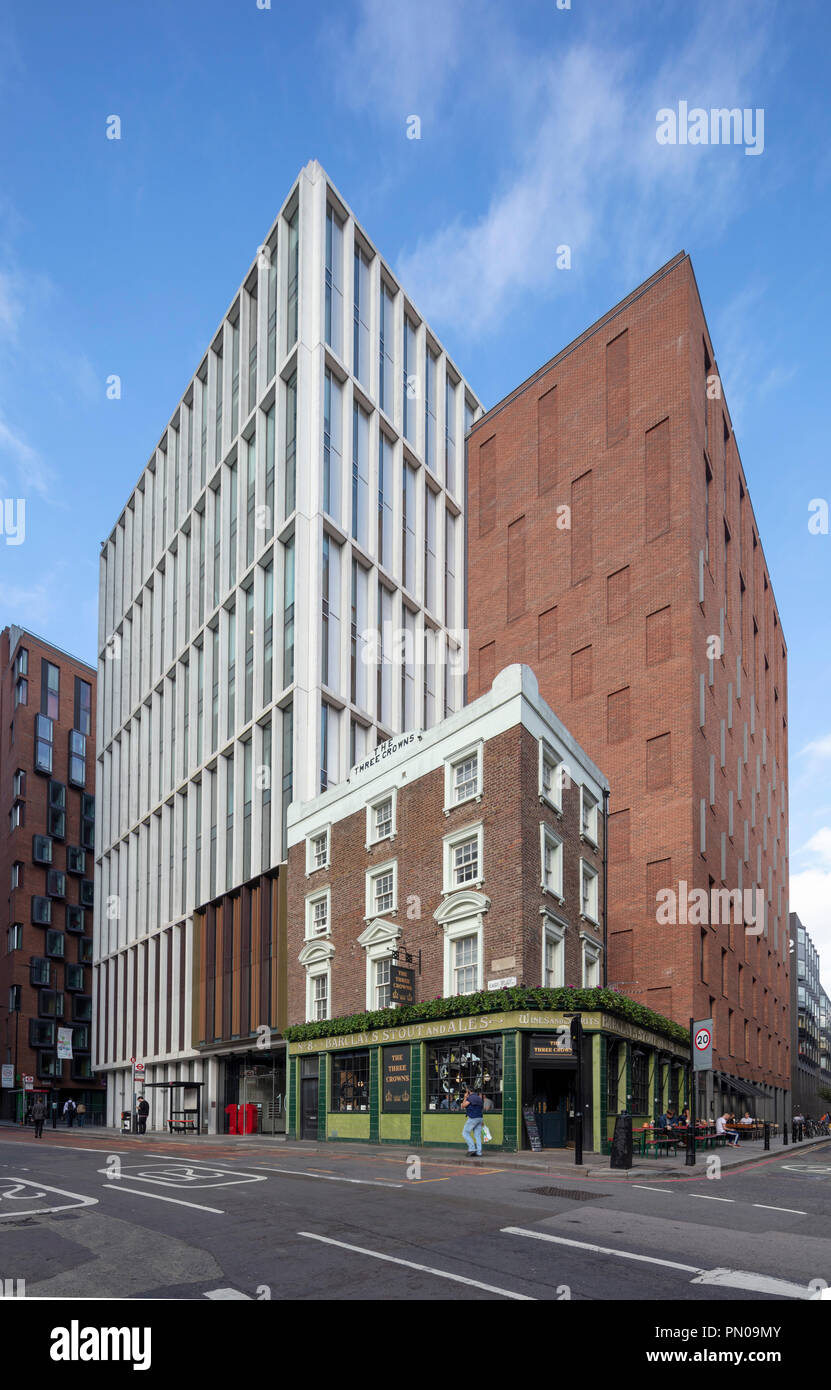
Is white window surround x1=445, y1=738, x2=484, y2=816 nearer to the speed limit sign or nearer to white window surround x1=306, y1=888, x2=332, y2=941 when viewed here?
the speed limit sign

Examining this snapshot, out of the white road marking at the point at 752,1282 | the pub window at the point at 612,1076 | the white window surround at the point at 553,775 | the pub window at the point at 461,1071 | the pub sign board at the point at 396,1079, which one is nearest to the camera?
the white road marking at the point at 752,1282

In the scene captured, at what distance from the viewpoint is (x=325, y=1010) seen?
38.0 meters

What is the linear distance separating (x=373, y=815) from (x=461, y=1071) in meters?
9.60

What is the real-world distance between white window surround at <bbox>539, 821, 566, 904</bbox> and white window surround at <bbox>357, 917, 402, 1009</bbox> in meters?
5.23

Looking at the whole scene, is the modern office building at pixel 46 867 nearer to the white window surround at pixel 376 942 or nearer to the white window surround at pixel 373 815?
the white window surround at pixel 376 942

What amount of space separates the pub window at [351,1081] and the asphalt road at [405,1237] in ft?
44.5

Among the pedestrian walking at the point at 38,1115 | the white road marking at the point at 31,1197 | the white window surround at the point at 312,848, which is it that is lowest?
the pedestrian walking at the point at 38,1115

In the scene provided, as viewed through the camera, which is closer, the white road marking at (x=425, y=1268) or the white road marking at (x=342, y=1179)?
the white road marking at (x=425, y=1268)

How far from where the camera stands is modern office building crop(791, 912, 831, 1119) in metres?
106

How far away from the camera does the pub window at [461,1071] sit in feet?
90.4

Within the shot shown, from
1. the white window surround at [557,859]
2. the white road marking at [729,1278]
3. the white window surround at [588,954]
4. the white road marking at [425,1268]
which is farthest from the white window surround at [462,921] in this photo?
the white road marking at [729,1278]

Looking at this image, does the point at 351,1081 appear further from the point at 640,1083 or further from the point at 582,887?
the point at 582,887

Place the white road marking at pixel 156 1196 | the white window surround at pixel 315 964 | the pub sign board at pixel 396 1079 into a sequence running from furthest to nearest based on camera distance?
the white window surround at pixel 315 964 < the pub sign board at pixel 396 1079 < the white road marking at pixel 156 1196
